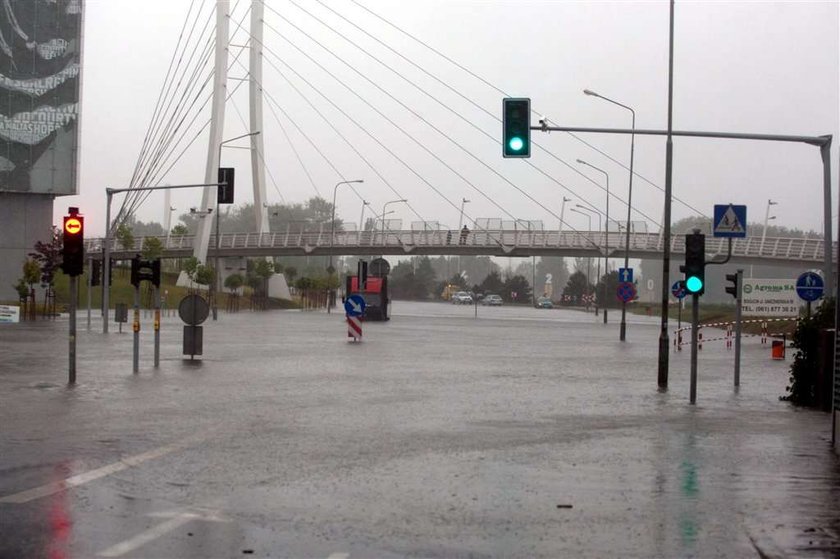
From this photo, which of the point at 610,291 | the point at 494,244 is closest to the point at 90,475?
the point at 494,244

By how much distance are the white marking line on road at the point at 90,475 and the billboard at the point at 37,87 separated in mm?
68045

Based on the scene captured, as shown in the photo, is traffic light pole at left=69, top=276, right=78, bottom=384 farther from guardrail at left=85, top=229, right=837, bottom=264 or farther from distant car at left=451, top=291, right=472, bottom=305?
distant car at left=451, top=291, right=472, bottom=305

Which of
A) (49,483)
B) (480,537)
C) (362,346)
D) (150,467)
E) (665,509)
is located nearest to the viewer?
(480,537)

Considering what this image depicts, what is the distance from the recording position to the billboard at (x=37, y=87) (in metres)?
75.1

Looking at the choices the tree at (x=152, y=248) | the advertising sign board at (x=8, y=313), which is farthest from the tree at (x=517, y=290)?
the advertising sign board at (x=8, y=313)

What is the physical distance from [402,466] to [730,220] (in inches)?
438

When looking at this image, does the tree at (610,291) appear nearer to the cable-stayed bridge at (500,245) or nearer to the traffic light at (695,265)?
the cable-stayed bridge at (500,245)

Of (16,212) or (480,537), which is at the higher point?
(16,212)

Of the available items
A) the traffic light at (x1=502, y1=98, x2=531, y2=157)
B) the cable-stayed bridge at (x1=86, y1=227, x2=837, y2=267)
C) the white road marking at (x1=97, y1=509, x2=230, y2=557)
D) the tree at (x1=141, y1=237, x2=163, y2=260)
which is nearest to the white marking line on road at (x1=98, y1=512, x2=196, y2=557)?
the white road marking at (x1=97, y1=509, x2=230, y2=557)

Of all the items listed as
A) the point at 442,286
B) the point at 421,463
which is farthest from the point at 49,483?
the point at 442,286

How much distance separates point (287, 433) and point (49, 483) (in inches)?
162

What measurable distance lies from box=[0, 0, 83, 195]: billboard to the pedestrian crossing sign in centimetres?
6375

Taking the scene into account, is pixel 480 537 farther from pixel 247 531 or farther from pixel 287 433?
pixel 287 433

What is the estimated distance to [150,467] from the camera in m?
10.8
